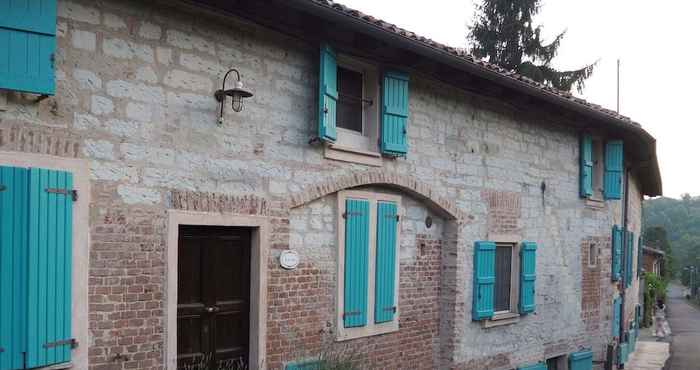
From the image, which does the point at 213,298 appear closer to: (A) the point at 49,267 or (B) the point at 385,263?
(A) the point at 49,267

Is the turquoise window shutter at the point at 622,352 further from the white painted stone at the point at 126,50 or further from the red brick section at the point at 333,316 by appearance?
the white painted stone at the point at 126,50

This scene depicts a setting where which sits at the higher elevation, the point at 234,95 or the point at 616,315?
the point at 234,95

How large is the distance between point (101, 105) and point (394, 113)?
3313 millimetres

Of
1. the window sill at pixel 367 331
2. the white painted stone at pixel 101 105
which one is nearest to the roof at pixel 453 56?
the white painted stone at pixel 101 105

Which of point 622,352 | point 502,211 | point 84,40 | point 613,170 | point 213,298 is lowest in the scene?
point 622,352

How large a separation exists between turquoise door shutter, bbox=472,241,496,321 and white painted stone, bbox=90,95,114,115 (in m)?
5.24

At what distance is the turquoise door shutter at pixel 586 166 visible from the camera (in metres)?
10.2

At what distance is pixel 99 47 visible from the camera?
4512 mm

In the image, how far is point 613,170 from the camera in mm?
11016

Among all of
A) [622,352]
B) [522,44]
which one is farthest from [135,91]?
[522,44]

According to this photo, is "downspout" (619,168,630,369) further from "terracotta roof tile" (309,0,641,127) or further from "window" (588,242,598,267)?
"terracotta roof tile" (309,0,641,127)

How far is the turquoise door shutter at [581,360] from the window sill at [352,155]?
18.9 feet

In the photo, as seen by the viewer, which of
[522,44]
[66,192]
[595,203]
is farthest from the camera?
[522,44]

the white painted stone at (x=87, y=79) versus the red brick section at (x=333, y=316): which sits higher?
the white painted stone at (x=87, y=79)
